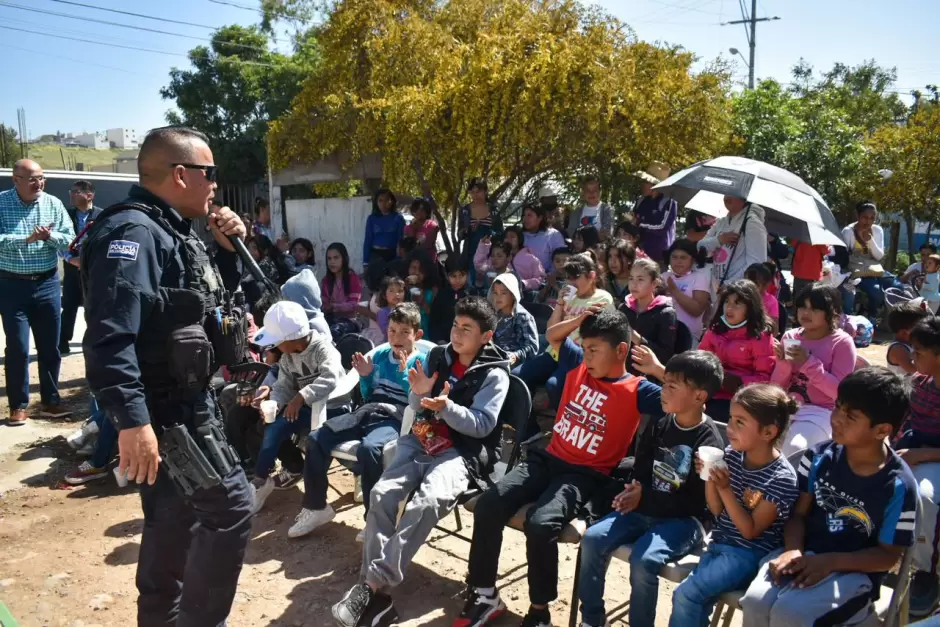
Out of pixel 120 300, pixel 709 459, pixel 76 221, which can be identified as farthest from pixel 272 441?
pixel 76 221

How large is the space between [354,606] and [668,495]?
1.46 m

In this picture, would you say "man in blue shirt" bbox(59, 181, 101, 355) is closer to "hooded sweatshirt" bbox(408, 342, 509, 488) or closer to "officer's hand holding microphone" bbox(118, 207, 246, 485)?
"hooded sweatshirt" bbox(408, 342, 509, 488)

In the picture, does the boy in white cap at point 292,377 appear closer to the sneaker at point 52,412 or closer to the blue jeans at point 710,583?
the blue jeans at point 710,583

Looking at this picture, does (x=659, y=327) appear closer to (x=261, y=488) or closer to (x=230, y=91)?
(x=261, y=488)

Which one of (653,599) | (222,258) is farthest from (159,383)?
(653,599)

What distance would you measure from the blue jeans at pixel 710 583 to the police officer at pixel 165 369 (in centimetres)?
168

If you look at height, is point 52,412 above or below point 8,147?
below

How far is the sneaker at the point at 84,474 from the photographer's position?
5.05 meters

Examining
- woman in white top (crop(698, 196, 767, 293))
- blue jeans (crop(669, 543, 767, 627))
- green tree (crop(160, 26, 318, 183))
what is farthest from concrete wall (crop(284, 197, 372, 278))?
green tree (crop(160, 26, 318, 183))

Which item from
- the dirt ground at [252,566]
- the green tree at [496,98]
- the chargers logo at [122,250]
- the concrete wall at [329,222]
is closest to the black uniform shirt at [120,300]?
the chargers logo at [122,250]

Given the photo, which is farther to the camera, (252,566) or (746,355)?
(746,355)

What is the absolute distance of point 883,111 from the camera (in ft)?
82.8

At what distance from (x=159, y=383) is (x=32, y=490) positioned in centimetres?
313

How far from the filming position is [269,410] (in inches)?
171
